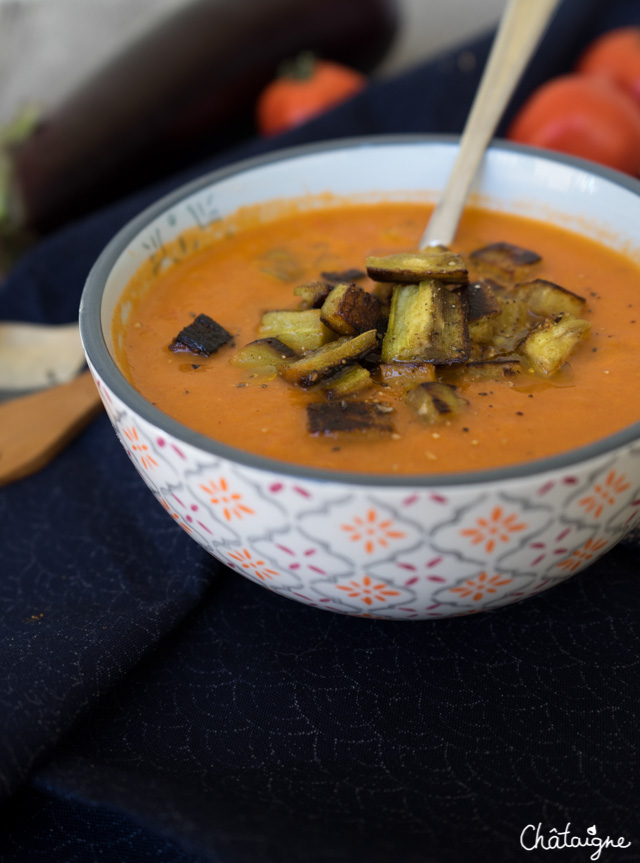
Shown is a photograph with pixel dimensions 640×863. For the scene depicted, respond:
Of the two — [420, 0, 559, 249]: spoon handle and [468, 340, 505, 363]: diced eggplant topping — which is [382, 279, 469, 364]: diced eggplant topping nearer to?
[468, 340, 505, 363]: diced eggplant topping

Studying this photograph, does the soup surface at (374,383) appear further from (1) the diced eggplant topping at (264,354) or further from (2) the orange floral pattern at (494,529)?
(2) the orange floral pattern at (494,529)

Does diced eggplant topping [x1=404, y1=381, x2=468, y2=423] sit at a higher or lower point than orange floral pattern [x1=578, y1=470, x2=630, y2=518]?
lower

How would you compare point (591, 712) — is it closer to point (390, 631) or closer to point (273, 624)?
point (390, 631)

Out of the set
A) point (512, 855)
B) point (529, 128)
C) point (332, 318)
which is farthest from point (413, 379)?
point (529, 128)

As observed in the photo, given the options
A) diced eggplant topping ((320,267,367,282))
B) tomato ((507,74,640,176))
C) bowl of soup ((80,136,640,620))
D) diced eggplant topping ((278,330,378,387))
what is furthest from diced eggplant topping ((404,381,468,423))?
tomato ((507,74,640,176))

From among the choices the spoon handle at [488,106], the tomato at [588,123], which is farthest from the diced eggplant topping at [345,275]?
the tomato at [588,123]

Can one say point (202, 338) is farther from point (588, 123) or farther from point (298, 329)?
point (588, 123)

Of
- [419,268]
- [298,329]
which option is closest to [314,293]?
[298,329]
